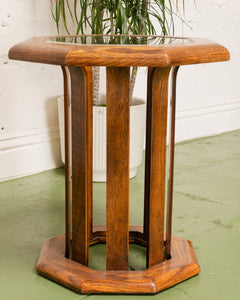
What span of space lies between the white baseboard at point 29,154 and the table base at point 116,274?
102 centimetres

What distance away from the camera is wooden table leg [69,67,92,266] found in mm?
1465

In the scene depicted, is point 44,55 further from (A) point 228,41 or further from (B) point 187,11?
(A) point 228,41

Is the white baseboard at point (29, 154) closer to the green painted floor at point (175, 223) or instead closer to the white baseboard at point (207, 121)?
the green painted floor at point (175, 223)

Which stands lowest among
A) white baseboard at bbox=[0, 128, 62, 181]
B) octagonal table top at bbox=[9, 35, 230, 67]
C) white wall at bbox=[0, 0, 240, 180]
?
white baseboard at bbox=[0, 128, 62, 181]

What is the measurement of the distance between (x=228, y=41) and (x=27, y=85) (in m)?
1.98

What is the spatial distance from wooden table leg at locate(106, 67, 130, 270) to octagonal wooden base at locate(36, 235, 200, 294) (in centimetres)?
5

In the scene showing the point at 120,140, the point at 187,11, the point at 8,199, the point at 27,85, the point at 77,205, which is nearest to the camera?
the point at 120,140

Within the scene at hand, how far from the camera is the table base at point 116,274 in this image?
4.93 ft

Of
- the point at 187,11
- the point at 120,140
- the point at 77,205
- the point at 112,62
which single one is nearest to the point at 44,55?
the point at 112,62

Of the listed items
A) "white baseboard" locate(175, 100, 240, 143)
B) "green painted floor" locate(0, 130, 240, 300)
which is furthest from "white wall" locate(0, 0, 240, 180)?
"white baseboard" locate(175, 100, 240, 143)

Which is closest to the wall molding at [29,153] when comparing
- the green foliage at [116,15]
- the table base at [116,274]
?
the green foliage at [116,15]

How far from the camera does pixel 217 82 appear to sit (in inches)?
156

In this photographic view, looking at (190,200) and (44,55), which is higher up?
(44,55)

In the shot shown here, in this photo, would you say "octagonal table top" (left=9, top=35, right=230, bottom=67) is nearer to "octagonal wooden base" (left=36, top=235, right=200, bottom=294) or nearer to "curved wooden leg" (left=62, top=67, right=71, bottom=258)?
"curved wooden leg" (left=62, top=67, right=71, bottom=258)
